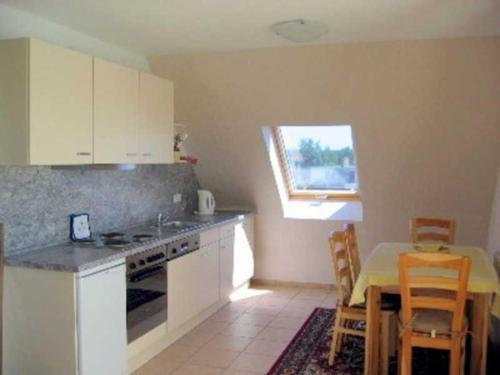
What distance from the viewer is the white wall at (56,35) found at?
3031 mm

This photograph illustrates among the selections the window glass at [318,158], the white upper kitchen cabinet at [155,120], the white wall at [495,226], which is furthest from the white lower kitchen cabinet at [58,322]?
the white wall at [495,226]

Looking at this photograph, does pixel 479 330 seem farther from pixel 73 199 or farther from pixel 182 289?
pixel 73 199

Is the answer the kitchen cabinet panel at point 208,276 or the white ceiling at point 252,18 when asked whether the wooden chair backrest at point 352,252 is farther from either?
the white ceiling at point 252,18

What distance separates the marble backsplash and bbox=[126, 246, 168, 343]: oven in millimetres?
551

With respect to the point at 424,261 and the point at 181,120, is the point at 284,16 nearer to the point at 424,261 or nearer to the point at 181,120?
the point at 424,261

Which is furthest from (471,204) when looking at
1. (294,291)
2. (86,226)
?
(86,226)

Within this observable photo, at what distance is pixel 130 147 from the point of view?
3574 mm

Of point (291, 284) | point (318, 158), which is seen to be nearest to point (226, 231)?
point (291, 284)

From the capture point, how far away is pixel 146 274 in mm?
3432

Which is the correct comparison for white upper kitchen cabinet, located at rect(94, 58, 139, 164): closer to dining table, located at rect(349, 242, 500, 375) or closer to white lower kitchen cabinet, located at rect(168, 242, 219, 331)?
white lower kitchen cabinet, located at rect(168, 242, 219, 331)

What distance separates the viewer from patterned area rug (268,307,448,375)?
3.41 meters

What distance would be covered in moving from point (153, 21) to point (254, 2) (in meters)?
0.76

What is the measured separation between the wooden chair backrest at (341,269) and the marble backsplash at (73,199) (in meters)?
1.71

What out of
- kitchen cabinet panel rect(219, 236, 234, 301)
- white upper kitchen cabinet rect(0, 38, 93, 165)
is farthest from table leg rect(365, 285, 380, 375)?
white upper kitchen cabinet rect(0, 38, 93, 165)
